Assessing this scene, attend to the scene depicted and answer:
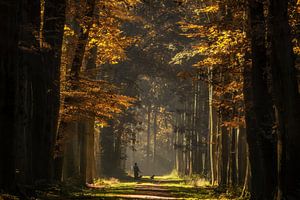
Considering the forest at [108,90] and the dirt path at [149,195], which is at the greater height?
the forest at [108,90]

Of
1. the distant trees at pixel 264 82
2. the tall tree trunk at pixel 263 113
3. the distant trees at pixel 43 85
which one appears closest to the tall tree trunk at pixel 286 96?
the distant trees at pixel 264 82

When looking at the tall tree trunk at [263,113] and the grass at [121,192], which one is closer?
the tall tree trunk at [263,113]

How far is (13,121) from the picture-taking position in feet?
36.0

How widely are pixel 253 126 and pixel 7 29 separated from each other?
782 centimetres

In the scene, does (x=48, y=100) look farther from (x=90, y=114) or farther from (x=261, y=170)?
(x=261, y=170)

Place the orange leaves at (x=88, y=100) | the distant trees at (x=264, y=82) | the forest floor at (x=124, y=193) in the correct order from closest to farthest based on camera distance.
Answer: the distant trees at (x=264, y=82)
the forest floor at (x=124, y=193)
the orange leaves at (x=88, y=100)

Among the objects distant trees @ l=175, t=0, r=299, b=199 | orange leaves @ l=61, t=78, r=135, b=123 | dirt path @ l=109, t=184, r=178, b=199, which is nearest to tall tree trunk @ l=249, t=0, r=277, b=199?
distant trees @ l=175, t=0, r=299, b=199

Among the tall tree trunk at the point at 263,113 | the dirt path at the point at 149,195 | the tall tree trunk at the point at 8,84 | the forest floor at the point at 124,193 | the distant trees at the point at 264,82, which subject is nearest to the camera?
the tall tree trunk at the point at 8,84

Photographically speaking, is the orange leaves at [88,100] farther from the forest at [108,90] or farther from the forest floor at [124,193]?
the forest floor at [124,193]

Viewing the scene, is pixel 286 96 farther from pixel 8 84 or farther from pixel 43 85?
pixel 43 85

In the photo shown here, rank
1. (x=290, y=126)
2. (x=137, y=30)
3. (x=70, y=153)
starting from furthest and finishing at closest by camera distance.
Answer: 1. (x=137, y=30)
2. (x=70, y=153)
3. (x=290, y=126)

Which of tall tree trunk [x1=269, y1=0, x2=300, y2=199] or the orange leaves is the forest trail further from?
tall tree trunk [x1=269, y1=0, x2=300, y2=199]

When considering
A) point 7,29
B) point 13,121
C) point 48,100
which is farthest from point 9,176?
point 48,100

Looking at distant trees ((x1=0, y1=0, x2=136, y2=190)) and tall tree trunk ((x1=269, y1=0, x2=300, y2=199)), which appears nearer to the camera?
distant trees ((x1=0, y1=0, x2=136, y2=190))
